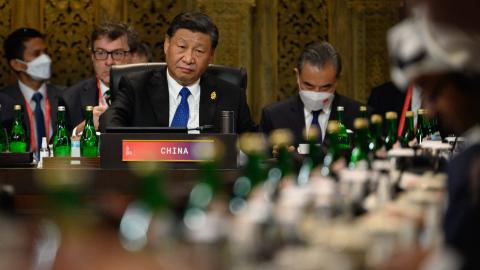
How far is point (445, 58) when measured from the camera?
2012 millimetres

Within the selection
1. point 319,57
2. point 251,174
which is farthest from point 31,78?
point 251,174

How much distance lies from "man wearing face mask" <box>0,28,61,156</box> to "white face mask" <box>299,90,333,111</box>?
5.63ft

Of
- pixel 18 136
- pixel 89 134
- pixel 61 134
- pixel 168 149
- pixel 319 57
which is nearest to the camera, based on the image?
pixel 168 149

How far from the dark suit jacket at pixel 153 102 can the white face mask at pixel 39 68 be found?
1640 mm

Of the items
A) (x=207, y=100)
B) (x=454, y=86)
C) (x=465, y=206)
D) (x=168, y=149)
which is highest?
(x=207, y=100)

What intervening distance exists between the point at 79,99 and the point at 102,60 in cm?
26

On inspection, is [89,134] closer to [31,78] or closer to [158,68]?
[158,68]

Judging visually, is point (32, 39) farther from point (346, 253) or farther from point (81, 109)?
point (346, 253)

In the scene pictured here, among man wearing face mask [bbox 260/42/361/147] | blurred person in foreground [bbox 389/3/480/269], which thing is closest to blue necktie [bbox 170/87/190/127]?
man wearing face mask [bbox 260/42/361/147]

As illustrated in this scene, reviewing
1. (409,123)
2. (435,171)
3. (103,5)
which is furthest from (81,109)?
(435,171)

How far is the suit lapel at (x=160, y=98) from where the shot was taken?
16.8 feet

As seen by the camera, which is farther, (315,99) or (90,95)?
(90,95)

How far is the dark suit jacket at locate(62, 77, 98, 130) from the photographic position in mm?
6125

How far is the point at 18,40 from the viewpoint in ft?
22.1
